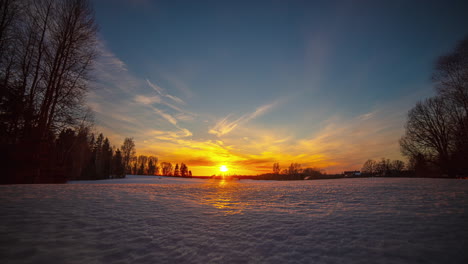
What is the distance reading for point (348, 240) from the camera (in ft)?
7.77

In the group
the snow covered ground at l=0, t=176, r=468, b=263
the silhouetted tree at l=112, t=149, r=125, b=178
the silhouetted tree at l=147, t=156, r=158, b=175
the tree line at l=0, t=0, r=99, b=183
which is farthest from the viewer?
the silhouetted tree at l=147, t=156, r=158, b=175

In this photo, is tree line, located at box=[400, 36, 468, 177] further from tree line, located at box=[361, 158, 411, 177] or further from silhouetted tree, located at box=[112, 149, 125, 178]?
silhouetted tree, located at box=[112, 149, 125, 178]

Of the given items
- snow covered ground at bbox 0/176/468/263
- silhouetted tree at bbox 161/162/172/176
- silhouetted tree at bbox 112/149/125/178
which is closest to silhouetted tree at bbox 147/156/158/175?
silhouetted tree at bbox 161/162/172/176

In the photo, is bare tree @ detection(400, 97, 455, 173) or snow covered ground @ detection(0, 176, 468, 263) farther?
bare tree @ detection(400, 97, 455, 173)

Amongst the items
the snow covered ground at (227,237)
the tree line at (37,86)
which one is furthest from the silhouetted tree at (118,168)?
the snow covered ground at (227,237)

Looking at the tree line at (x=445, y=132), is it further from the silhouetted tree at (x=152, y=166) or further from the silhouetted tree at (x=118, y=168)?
the silhouetted tree at (x=152, y=166)

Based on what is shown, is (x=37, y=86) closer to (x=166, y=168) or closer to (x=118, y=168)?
(x=118, y=168)

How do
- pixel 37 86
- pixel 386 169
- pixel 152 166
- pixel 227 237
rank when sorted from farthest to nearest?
pixel 152 166, pixel 386 169, pixel 37 86, pixel 227 237

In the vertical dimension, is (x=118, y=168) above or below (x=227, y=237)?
below

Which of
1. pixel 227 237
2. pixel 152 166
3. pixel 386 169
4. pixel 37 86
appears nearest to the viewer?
pixel 227 237

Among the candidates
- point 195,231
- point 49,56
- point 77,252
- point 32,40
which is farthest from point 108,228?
point 32,40

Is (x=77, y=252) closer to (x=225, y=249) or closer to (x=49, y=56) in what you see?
(x=225, y=249)

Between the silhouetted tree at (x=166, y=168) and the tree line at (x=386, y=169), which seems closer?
the tree line at (x=386, y=169)

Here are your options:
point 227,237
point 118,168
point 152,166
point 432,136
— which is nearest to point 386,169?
point 432,136
